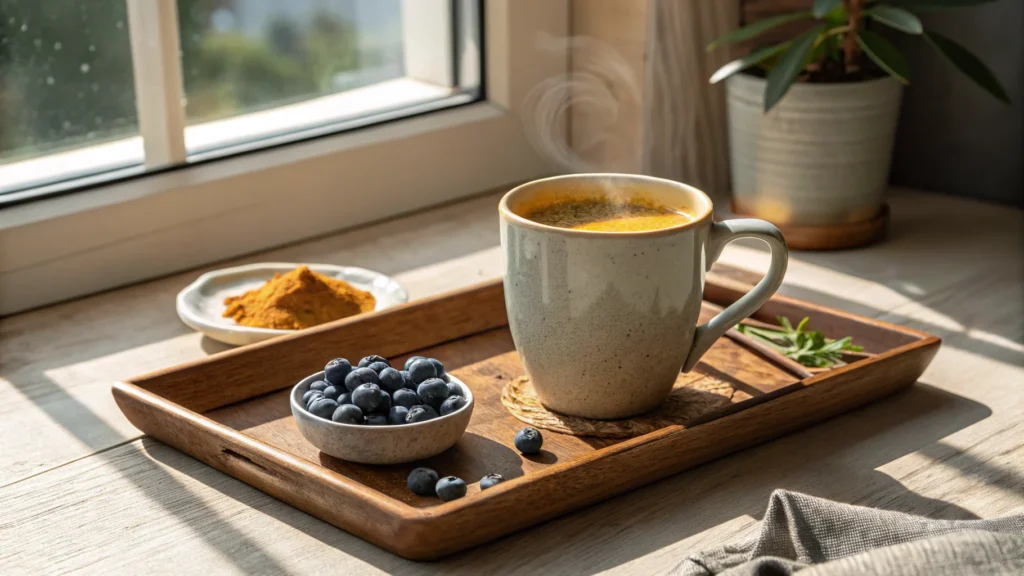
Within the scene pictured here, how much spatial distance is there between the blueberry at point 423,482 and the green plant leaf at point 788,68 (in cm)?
60

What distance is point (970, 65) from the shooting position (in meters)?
Answer: 1.22

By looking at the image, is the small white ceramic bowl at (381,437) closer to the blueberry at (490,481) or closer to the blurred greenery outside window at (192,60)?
the blueberry at (490,481)

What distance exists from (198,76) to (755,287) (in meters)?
0.67

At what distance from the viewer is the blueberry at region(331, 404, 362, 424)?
0.73m

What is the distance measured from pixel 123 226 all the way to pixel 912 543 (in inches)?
31.8

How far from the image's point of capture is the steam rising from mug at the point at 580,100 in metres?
1.41

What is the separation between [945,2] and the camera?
3.88 feet

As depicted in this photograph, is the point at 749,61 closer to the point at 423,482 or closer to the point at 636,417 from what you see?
the point at 636,417

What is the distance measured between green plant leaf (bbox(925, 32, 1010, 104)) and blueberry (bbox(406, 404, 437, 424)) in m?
0.73

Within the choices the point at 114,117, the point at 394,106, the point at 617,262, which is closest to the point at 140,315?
the point at 114,117

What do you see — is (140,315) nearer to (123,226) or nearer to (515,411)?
(123,226)

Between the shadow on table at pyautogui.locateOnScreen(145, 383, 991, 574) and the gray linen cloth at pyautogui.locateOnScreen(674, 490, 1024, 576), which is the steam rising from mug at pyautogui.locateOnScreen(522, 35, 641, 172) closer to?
the shadow on table at pyautogui.locateOnScreen(145, 383, 991, 574)

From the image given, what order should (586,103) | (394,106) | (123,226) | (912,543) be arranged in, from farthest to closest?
(586,103) < (394,106) < (123,226) < (912,543)

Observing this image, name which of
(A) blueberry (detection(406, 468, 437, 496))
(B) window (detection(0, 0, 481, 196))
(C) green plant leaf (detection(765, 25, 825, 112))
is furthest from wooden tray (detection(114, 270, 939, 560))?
(B) window (detection(0, 0, 481, 196))
